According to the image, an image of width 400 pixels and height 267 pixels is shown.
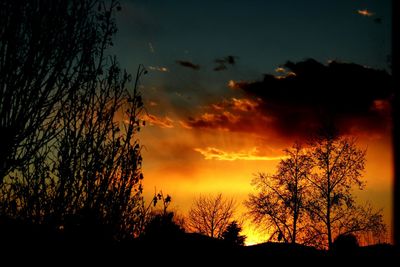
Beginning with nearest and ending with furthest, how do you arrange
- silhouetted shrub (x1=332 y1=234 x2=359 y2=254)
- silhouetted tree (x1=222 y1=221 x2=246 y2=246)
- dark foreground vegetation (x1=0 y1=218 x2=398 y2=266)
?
dark foreground vegetation (x1=0 y1=218 x2=398 y2=266) < silhouetted shrub (x1=332 y1=234 x2=359 y2=254) < silhouetted tree (x1=222 y1=221 x2=246 y2=246)

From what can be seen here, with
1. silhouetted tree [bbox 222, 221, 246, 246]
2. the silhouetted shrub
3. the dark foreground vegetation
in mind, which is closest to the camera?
the dark foreground vegetation

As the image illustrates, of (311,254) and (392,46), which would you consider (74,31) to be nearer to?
(392,46)

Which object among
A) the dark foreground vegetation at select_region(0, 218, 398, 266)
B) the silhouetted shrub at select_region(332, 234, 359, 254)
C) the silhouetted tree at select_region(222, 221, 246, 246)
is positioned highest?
the silhouetted tree at select_region(222, 221, 246, 246)

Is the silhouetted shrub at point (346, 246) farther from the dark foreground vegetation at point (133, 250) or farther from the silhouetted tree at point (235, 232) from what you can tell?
the silhouetted tree at point (235, 232)

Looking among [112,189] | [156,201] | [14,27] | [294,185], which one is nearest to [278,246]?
[156,201]

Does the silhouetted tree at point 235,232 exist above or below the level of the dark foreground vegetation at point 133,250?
above

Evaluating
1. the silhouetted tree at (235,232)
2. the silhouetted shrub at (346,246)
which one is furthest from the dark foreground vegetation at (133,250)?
the silhouetted tree at (235,232)

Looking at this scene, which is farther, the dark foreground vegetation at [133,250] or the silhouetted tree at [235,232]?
the silhouetted tree at [235,232]

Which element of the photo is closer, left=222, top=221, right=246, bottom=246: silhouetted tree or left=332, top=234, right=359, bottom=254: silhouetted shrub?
left=332, top=234, right=359, bottom=254: silhouetted shrub

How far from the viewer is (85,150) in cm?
795

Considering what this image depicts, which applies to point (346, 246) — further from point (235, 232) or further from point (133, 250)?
point (235, 232)

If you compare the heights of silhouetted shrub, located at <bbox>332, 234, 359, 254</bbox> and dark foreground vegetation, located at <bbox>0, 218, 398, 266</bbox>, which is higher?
silhouetted shrub, located at <bbox>332, 234, 359, 254</bbox>

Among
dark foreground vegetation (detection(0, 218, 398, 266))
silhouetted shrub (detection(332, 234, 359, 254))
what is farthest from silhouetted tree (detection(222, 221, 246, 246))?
dark foreground vegetation (detection(0, 218, 398, 266))

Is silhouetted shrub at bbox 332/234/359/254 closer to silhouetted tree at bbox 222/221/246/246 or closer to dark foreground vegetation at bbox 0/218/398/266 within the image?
dark foreground vegetation at bbox 0/218/398/266
